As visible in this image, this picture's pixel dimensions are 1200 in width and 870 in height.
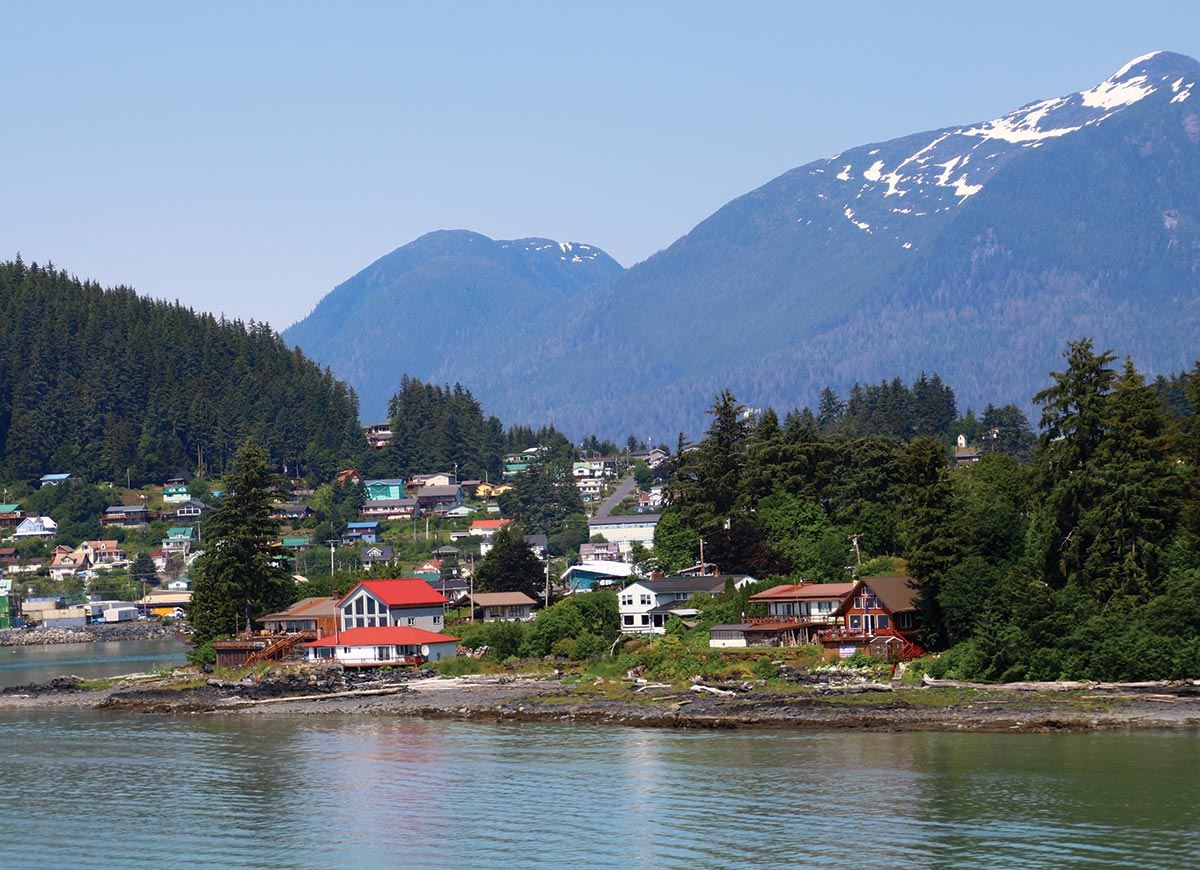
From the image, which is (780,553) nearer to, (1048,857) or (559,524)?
(1048,857)

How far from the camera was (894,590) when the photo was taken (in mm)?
Result: 64750

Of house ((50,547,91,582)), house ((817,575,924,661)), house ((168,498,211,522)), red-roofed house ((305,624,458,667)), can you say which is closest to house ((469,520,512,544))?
house ((168,498,211,522))

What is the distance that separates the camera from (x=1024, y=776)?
43.0 m

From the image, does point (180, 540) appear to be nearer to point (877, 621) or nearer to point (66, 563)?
point (66, 563)

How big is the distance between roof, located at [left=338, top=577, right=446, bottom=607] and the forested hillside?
320ft

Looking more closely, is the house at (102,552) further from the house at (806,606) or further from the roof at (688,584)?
the house at (806,606)

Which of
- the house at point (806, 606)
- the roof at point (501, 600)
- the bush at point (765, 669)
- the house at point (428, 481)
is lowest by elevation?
the bush at point (765, 669)

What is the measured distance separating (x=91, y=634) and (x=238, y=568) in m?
59.5

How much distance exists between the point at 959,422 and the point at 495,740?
116 meters

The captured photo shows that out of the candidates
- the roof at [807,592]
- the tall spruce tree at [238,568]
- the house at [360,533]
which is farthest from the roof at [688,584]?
the house at [360,533]

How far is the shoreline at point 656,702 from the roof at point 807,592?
8649 millimetres

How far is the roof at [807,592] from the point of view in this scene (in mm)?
68000

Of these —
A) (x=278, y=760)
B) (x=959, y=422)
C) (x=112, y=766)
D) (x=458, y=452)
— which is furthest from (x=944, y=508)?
(x=458, y=452)

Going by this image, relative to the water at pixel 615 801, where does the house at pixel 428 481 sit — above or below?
above
